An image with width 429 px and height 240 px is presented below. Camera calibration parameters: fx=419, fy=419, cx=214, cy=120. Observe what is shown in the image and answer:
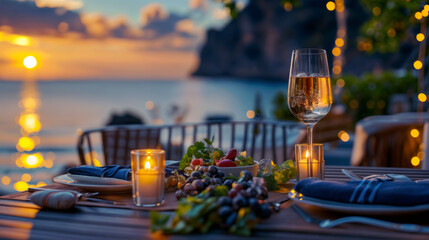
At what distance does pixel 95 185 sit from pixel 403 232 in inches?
29.9

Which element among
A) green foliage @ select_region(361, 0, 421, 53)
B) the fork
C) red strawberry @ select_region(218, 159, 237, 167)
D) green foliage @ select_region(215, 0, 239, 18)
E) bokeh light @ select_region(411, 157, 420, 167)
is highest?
green foliage @ select_region(361, 0, 421, 53)

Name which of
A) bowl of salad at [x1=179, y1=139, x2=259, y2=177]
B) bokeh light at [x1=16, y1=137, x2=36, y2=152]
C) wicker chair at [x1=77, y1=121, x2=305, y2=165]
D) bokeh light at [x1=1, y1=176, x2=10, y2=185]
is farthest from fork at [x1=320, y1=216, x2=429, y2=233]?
bokeh light at [x1=16, y1=137, x2=36, y2=152]

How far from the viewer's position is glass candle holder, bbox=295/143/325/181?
1.16 meters

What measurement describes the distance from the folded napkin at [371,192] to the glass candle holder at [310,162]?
7.7 inches

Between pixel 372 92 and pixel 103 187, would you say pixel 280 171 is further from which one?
pixel 372 92

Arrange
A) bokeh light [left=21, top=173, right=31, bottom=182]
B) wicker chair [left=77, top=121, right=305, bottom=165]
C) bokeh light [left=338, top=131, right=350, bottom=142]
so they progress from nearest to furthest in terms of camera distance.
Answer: wicker chair [left=77, top=121, right=305, bottom=165], bokeh light [left=338, top=131, right=350, bottom=142], bokeh light [left=21, top=173, right=31, bottom=182]

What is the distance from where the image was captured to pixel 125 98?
2977 cm

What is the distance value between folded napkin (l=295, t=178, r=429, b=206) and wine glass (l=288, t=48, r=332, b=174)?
21 centimetres

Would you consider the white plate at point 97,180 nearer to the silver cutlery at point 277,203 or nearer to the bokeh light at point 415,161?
the silver cutlery at point 277,203

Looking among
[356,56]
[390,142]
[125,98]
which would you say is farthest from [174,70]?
[390,142]

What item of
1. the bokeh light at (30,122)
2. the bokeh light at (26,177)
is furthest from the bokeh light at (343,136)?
the bokeh light at (30,122)

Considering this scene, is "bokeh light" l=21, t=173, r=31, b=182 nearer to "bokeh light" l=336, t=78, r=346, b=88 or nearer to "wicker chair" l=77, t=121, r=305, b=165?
"wicker chair" l=77, t=121, r=305, b=165

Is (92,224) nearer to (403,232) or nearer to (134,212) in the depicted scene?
(134,212)

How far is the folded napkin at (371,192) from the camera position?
0.86 m
